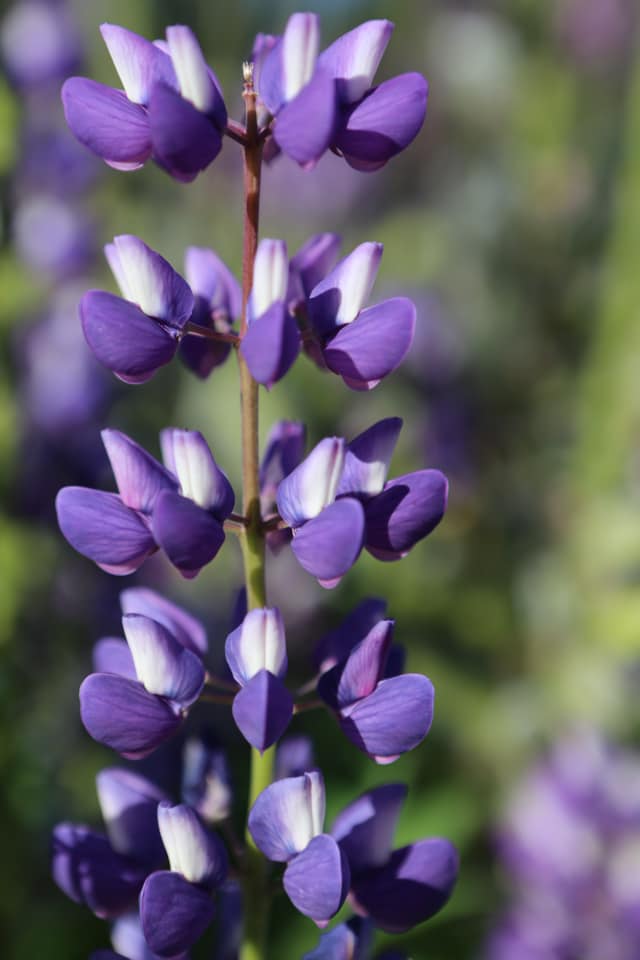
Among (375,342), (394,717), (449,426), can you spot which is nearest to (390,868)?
(394,717)

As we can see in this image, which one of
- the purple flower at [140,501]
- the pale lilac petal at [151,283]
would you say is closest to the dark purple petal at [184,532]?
the purple flower at [140,501]

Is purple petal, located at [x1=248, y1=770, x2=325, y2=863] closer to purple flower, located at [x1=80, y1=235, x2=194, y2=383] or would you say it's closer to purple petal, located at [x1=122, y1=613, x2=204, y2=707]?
purple petal, located at [x1=122, y1=613, x2=204, y2=707]

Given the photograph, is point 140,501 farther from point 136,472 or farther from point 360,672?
point 360,672

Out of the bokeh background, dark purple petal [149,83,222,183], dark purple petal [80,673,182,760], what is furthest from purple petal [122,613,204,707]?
the bokeh background

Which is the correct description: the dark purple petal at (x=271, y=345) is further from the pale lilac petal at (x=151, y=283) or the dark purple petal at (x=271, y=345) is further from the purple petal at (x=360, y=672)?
the purple petal at (x=360, y=672)

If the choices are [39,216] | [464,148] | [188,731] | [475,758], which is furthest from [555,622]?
[464,148]

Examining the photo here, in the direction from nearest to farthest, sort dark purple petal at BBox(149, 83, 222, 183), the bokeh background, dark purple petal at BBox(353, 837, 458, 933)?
1. dark purple petal at BBox(149, 83, 222, 183)
2. dark purple petal at BBox(353, 837, 458, 933)
3. the bokeh background
